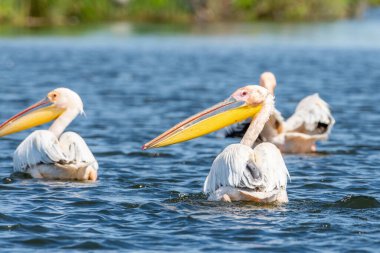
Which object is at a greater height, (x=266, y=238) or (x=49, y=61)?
(x=49, y=61)

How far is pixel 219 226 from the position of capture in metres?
7.48

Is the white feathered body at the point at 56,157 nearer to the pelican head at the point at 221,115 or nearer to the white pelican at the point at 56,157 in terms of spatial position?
the white pelican at the point at 56,157

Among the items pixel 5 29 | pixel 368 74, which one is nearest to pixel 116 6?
pixel 5 29

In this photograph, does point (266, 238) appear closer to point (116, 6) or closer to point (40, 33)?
point (40, 33)

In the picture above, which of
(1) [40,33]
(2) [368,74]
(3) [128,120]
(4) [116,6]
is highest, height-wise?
(4) [116,6]

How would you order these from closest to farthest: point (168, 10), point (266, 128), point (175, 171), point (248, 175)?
point (248, 175), point (175, 171), point (266, 128), point (168, 10)

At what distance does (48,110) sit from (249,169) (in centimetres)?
339

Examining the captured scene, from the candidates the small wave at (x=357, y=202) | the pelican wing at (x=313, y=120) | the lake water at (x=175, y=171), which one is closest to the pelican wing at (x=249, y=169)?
the lake water at (x=175, y=171)

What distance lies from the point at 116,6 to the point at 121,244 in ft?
169

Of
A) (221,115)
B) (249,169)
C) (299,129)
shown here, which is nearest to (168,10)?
(299,129)

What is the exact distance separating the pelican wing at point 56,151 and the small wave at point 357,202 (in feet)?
8.36

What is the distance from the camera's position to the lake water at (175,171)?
7191mm

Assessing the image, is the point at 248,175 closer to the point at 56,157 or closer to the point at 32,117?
the point at 56,157

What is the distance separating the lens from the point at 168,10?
58.7 m
